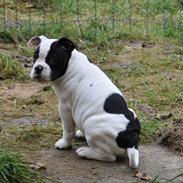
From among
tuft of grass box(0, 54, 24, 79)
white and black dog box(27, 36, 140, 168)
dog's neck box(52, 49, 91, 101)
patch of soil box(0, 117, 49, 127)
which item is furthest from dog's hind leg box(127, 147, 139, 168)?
tuft of grass box(0, 54, 24, 79)

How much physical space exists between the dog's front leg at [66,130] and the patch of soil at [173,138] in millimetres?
805

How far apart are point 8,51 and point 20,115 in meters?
2.35

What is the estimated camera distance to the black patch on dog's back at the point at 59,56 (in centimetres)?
516

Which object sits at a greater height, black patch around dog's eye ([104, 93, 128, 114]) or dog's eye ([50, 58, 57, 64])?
dog's eye ([50, 58, 57, 64])

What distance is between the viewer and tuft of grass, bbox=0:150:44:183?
4641mm

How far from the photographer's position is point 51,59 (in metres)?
5.16

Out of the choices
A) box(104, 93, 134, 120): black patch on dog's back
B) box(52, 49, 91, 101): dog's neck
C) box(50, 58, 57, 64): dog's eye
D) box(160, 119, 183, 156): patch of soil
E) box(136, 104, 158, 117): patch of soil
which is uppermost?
box(50, 58, 57, 64): dog's eye

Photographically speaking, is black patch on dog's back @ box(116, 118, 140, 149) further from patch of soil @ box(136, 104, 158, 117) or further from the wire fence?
the wire fence

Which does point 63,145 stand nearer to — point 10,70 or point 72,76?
point 72,76

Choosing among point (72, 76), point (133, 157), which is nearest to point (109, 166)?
point (133, 157)

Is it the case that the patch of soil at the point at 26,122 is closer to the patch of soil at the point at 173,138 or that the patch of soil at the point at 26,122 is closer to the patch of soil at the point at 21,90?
the patch of soil at the point at 21,90

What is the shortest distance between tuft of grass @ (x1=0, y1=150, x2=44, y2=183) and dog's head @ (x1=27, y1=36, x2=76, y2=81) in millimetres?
662

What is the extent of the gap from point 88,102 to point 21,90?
2.23 meters

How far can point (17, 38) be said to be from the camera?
9.06m
